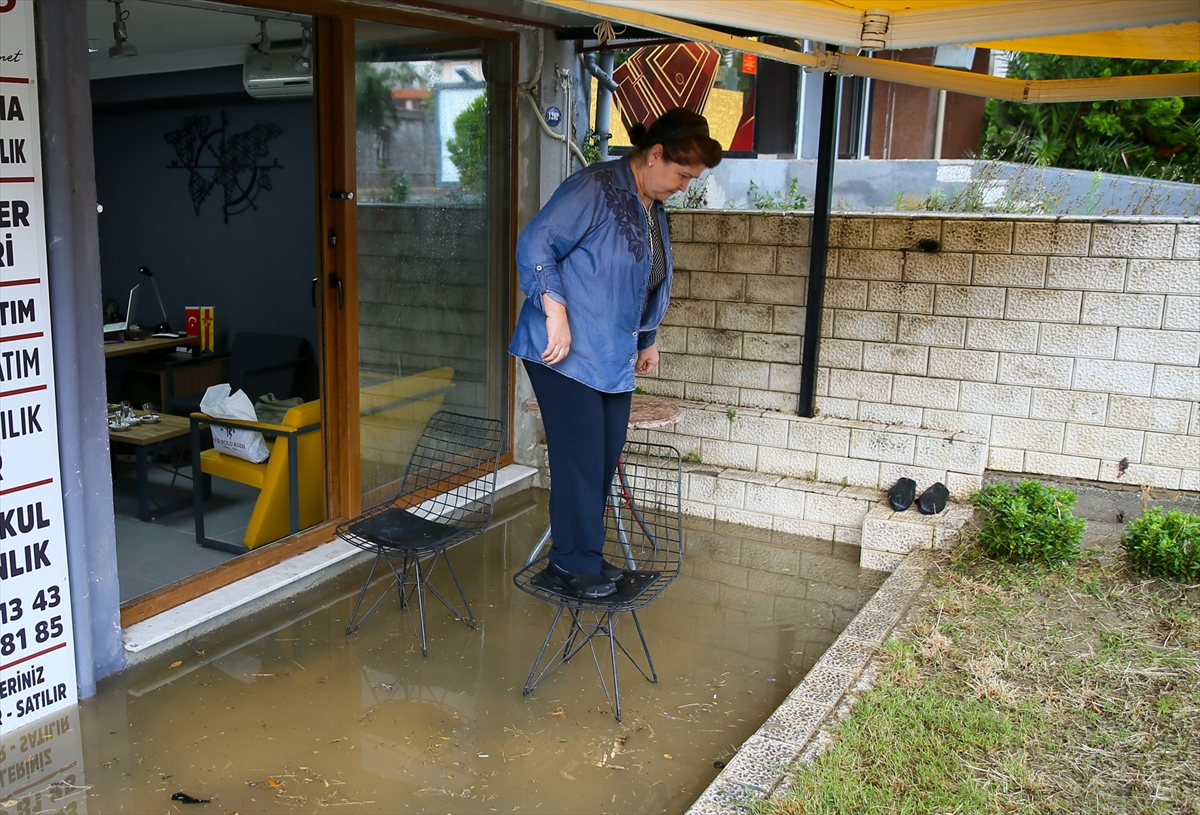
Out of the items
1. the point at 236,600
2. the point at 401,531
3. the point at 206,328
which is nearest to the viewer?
the point at 401,531

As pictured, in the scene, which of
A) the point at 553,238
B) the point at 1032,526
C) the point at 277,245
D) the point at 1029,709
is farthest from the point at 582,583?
the point at 277,245

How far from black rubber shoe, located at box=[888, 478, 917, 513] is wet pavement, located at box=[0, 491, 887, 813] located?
2.67 feet

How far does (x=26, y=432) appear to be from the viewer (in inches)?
130

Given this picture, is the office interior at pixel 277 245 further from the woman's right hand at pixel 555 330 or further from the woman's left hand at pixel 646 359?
the woman's right hand at pixel 555 330

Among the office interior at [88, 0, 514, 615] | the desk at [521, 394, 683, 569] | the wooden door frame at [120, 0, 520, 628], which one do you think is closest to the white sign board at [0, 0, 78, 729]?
the office interior at [88, 0, 514, 615]

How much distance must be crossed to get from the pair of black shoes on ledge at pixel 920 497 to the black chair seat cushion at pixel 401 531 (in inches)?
99.9

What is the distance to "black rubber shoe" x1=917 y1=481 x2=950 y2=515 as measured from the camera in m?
5.39

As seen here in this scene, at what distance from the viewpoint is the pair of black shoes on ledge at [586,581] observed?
354cm

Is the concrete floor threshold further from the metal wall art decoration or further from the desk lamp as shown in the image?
the metal wall art decoration

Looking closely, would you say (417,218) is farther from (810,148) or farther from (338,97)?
(810,148)

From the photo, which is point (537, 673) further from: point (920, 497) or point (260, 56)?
point (260, 56)

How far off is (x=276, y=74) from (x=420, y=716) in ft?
A: 14.2

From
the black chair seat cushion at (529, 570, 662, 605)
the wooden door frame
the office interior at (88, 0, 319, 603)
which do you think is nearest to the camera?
the black chair seat cushion at (529, 570, 662, 605)

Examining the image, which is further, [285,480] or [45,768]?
[285,480]
